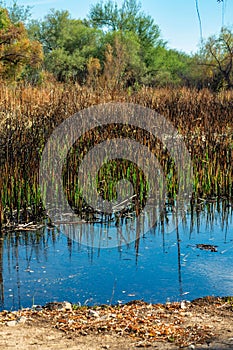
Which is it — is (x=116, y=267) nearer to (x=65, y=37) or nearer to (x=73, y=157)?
(x=73, y=157)

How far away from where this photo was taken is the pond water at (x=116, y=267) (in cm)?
332

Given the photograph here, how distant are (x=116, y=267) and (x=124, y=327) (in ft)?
3.89

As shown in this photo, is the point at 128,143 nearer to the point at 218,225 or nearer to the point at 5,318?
the point at 218,225

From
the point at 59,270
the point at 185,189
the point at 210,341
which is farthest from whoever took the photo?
the point at 185,189

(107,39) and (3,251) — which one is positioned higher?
(107,39)

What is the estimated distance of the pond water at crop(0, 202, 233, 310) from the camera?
131 inches

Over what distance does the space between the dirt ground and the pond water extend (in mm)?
269

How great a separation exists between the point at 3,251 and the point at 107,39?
25153mm

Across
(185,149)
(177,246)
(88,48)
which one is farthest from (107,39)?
(177,246)

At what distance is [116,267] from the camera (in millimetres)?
3826

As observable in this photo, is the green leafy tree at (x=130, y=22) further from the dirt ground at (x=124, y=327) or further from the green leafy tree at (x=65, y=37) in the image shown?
the dirt ground at (x=124, y=327)

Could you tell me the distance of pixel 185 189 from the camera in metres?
5.95

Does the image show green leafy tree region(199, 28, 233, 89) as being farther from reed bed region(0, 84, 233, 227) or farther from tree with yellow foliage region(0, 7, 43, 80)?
reed bed region(0, 84, 233, 227)

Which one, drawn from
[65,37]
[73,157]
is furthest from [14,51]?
[73,157]
